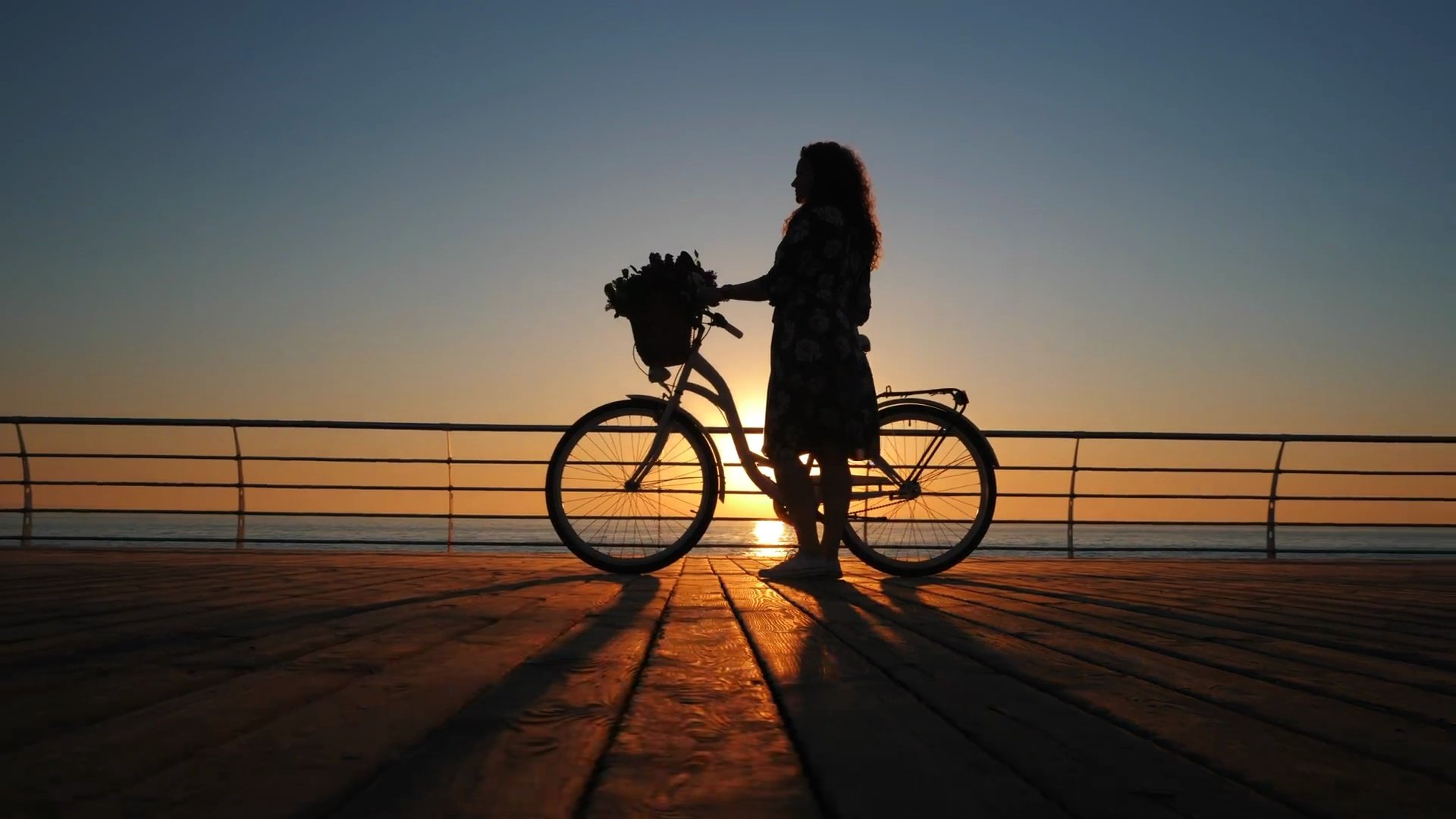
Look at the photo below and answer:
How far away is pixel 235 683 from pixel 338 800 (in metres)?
0.70

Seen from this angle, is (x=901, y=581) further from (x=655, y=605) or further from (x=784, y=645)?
(x=784, y=645)

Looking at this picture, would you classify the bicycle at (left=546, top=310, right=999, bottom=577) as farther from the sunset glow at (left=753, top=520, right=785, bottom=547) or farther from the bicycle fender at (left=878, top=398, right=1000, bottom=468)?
the sunset glow at (left=753, top=520, right=785, bottom=547)

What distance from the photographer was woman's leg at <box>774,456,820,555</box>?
393 cm

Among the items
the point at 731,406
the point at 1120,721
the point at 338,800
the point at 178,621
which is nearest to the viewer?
the point at 338,800

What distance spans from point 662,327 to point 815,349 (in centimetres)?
67

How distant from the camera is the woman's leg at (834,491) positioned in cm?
396

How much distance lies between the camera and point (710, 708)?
1.39m

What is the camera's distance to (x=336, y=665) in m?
1.68

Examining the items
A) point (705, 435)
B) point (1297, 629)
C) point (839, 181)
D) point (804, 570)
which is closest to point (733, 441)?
point (705, 435)

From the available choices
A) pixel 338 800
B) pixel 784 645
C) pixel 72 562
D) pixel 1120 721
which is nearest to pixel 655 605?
pixel 784 645

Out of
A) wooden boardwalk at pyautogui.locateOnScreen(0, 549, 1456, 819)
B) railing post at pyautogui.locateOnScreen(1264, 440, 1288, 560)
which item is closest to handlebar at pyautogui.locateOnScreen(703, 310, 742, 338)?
wooden boardwalk at pyautogui.locateOnScreen(0, 549, 1456, 819)

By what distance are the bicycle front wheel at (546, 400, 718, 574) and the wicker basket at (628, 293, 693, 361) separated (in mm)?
231

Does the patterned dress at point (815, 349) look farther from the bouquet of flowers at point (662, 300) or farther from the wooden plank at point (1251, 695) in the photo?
the wooden plank at point (1251, 695)

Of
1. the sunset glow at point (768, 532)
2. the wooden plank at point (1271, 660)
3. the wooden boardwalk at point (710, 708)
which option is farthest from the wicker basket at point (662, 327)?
the sunset glow at point (768, 532)
